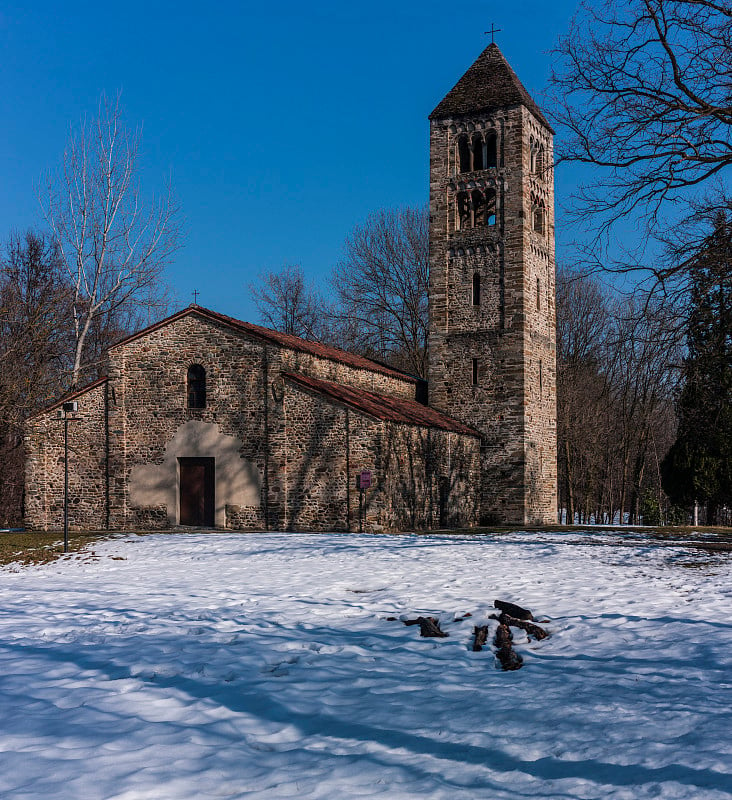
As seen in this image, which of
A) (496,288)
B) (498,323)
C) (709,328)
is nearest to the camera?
(709,328)

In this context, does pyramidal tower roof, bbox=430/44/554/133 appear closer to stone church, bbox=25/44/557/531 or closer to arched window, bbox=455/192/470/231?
stone church, bbox=25/44/557/531

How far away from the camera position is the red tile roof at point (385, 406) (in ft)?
82.7

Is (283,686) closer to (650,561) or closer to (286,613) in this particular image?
(286,613)

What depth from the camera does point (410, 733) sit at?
20.0ft

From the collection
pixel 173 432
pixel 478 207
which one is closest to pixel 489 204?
pixel 478 207

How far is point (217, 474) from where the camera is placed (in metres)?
26.3

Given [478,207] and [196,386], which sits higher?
[478,207]

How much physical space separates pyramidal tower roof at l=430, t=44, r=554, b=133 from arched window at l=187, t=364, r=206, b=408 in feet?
52.8

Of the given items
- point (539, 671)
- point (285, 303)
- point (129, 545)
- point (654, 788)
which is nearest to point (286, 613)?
point (539, 671)

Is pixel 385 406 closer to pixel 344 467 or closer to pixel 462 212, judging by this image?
pixel 344 467

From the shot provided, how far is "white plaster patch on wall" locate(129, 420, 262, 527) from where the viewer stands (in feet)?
84.9

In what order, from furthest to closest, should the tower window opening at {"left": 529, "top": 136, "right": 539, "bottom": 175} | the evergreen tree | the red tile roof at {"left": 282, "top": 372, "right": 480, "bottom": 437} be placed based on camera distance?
the tower window opening at {"left": 529, "top": 136, "right": 539, "bottom": 175} → the red tile roof at {"left": 282, "top": 372, "right": 480, "bottom": 437} → the evergreen tree

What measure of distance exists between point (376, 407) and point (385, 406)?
152cm

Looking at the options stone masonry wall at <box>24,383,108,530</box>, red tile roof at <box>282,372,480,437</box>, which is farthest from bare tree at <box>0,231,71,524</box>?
red tile roof at <box>282,372,480,437</box>
